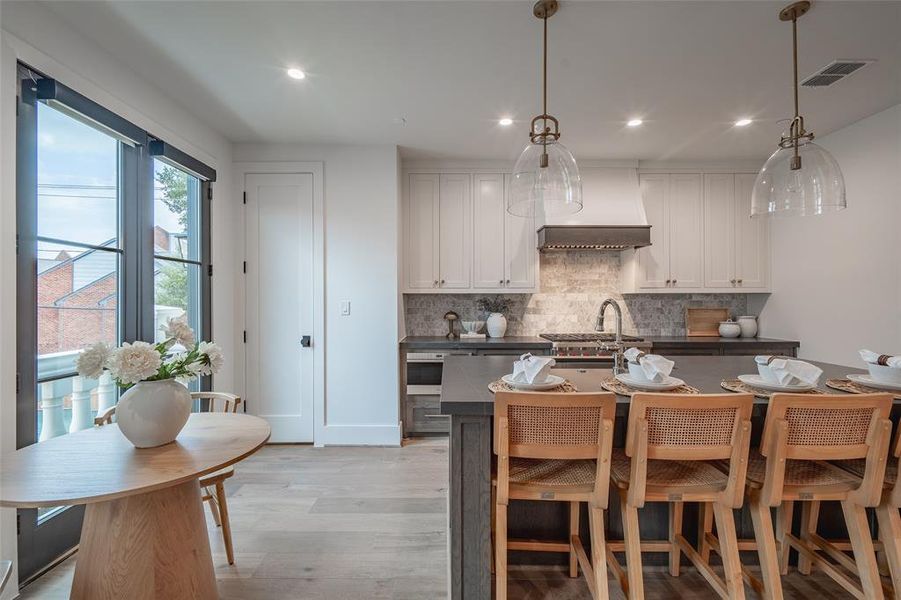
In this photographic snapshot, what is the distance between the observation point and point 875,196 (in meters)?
2.87

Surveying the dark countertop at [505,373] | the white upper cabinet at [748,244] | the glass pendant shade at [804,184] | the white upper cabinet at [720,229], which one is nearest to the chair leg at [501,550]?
the dark countertop at [505,373]

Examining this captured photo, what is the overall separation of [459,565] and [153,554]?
1066mm

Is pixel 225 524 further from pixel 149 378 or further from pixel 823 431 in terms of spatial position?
pixel 823 431

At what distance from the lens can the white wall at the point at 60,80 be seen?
1639mm

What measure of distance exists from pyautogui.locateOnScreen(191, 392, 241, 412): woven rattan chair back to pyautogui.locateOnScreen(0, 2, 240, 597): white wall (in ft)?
2.33

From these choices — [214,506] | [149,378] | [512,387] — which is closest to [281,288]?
[214,506]

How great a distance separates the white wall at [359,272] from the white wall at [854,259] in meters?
3.51

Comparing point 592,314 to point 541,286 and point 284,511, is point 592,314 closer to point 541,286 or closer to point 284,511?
point 541,286

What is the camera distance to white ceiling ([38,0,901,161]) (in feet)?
6.15

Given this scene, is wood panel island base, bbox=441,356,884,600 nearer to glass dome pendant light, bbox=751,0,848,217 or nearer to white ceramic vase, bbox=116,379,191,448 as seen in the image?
glass dome pendant light, bbox=751,0,848,217

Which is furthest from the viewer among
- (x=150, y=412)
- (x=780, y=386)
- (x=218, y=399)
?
(x=218, y=399)

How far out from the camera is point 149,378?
59.1 inches

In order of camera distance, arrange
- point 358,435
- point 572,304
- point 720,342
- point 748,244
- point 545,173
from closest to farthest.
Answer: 1. point 545,173
2. point 358,435
3. point 720,342
4. point 748,244
5. point 572,304

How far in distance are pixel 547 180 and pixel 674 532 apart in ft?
5.42
